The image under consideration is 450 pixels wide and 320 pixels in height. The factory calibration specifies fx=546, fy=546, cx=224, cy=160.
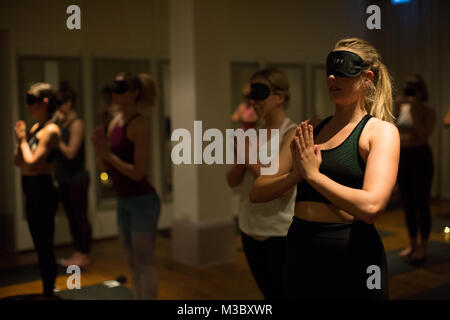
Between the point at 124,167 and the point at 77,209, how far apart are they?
1121mm

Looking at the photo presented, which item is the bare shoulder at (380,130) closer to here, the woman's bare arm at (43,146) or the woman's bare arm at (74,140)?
the woman's bare arm at (43,146)

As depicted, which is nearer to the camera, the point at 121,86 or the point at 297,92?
the point at 121,86

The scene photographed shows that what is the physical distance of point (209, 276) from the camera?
3828 millimetres

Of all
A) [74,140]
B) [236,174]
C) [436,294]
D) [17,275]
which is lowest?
[436,294]

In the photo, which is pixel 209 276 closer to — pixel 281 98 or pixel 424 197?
pixel 424 197

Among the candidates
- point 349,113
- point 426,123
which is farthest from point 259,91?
point 426,123

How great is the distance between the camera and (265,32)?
9.86 ft

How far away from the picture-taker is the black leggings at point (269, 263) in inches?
90.8

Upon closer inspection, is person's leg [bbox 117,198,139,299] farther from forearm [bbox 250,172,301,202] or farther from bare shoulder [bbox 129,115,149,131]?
forearm [bbox 250,172,301,202]

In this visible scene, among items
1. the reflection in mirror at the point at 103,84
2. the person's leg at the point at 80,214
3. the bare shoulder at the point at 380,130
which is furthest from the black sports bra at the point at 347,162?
the reflection in mirror at the point at 103,84

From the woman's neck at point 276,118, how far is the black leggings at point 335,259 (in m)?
0.61

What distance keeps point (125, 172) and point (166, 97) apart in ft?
9.39
